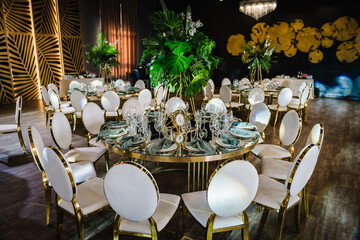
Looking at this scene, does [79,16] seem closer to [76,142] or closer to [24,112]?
[24,112]

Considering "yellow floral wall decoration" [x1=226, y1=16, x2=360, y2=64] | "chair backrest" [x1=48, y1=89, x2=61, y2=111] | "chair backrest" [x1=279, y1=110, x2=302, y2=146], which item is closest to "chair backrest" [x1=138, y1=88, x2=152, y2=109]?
"chair backrest" [x1=48, y1=89, x2=61, y2=111]

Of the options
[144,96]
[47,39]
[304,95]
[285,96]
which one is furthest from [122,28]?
[304,95]

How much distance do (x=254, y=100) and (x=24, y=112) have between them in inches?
236

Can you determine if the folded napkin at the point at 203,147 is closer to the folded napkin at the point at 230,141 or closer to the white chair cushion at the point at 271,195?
the folded napkin at the point at 230,141

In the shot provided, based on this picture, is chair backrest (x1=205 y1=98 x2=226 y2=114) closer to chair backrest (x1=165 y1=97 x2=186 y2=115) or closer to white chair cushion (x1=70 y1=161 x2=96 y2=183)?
chair backrest (x1=165 y1=97 x2=186 y2=115)

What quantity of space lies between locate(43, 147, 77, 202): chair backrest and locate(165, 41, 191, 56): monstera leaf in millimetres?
1185

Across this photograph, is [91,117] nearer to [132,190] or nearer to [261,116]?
[132,190]

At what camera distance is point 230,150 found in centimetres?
214

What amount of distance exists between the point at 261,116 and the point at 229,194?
2.06 m

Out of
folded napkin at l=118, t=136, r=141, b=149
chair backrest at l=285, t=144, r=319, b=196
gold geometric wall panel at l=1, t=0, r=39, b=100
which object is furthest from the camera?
gold geometric wall panel at l=1, t=0, r=39, b=100

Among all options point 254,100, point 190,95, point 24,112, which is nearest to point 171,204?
point 190,95

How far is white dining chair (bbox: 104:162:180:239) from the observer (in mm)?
1490

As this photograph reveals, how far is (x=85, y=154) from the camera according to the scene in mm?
2793

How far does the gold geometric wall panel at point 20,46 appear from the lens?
7.87m
